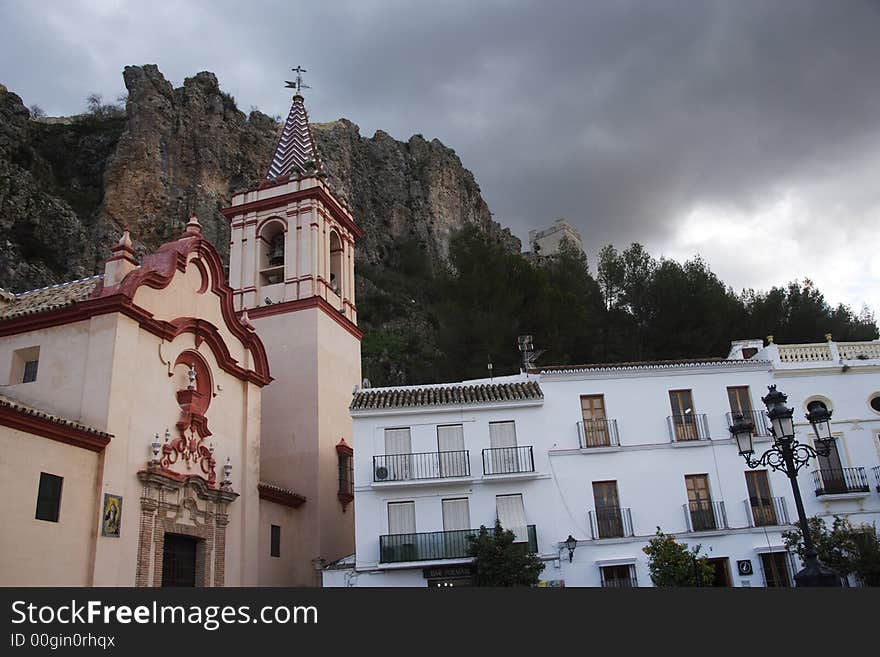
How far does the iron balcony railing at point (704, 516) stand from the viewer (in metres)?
20.0

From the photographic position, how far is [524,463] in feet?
67.1

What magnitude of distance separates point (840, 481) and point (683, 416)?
14.8ft

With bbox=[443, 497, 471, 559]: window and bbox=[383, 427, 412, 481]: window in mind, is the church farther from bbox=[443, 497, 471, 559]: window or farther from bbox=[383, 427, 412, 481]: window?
bbox=[443, 497, 471, 559]: window

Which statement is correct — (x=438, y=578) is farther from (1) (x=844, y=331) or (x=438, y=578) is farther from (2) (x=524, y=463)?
(1) (x=844, y=331)

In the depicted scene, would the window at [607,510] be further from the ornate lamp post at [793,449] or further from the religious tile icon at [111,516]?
the religious tile icon at [111,516]

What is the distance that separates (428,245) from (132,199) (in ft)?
102

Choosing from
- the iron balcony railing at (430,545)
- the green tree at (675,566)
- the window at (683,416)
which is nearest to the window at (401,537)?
the iron balcony railing at (430,545)

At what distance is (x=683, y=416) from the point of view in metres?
21.4

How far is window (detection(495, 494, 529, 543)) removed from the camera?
19875 mm

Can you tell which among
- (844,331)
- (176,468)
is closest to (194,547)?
(176,468)

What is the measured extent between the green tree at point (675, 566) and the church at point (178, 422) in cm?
998

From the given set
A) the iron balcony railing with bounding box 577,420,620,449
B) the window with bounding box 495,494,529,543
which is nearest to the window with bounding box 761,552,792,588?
the iron balcony railing with bounding box 577,420,620,449

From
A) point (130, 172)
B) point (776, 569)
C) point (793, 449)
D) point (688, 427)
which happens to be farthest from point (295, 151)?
point (793, 449)

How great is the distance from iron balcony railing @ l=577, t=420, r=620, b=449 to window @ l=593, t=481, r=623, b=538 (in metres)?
1.10
